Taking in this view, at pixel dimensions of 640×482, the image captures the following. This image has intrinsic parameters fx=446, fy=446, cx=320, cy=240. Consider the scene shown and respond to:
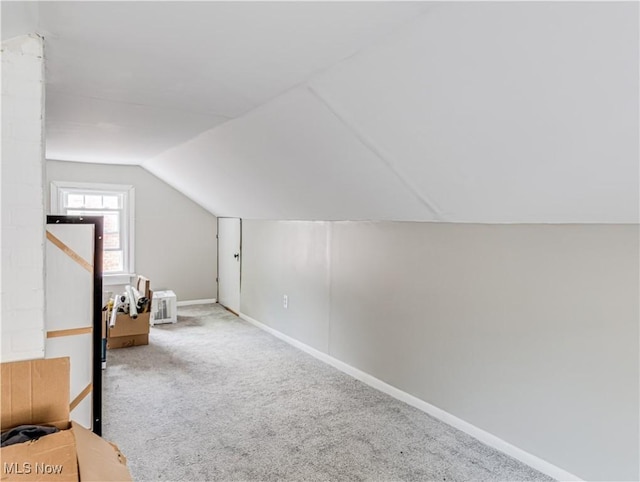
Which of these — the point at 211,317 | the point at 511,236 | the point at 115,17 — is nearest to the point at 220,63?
the point at 115,17

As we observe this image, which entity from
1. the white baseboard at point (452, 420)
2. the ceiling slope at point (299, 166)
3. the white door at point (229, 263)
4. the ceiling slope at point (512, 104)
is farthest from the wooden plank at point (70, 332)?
the white door at point (229, 263)

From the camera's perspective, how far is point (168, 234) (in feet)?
20.8

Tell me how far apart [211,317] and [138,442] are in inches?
125

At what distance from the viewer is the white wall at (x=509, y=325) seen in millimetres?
2098

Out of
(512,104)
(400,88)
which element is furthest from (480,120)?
(400,88)

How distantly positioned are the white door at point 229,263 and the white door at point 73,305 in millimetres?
3218

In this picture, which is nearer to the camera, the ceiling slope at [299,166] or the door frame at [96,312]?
the ceiling slope at [299,166]

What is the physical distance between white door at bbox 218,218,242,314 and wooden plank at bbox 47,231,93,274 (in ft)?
10.6

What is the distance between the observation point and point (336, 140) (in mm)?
2500

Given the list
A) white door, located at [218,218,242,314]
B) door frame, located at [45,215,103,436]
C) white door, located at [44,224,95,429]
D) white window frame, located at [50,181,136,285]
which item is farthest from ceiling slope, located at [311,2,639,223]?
white window frame, located at [50,181,136,285]

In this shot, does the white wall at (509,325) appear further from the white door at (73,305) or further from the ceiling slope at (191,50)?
the white door at (73,305)

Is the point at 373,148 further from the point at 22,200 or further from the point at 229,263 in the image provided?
the point at 229,263

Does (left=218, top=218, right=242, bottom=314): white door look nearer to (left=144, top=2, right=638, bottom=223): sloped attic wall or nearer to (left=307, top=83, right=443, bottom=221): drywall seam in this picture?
(left=144, top=2, right=638, bottom=223): sloped attic wall

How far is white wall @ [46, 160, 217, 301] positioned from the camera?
19.7 feet
